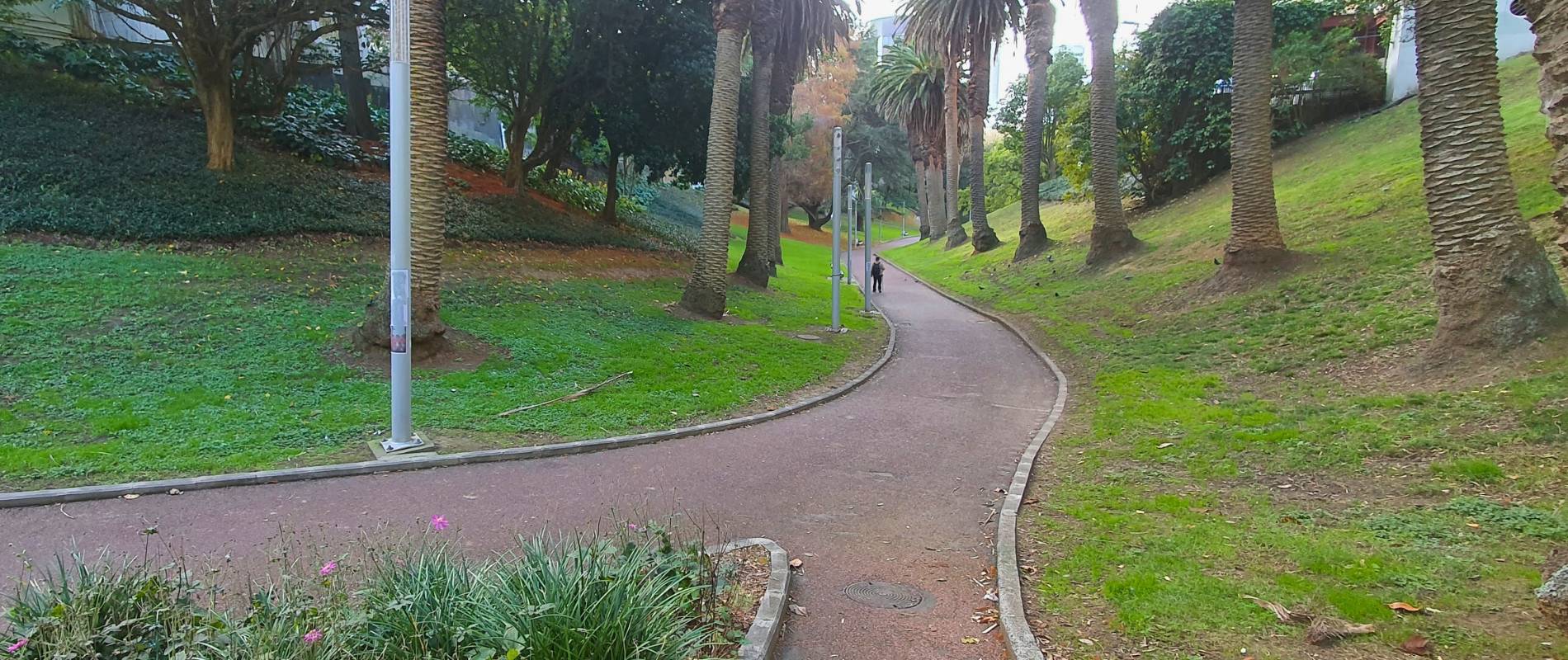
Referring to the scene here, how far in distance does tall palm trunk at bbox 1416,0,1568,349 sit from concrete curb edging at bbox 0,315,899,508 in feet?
23.7

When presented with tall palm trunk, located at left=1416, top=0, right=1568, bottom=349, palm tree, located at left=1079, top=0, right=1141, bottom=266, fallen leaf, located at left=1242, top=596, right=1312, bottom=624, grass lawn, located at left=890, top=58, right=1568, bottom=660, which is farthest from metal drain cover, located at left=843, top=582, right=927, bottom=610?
palm tree, located at left=1079, top=0, right=1141, bottom=266

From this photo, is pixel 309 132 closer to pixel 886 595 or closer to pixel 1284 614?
pixel 886 595

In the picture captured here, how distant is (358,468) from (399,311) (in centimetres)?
148

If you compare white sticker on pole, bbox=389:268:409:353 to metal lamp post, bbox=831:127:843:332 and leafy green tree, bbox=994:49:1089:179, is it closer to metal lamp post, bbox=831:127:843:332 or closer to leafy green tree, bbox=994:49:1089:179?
metal lamp post, bbox=831:127:843:332

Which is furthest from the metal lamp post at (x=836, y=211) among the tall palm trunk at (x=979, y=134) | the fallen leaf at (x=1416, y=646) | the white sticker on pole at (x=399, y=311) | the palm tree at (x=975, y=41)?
the palm tree at (x=975, y=41)

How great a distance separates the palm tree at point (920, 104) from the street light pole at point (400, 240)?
40725mm

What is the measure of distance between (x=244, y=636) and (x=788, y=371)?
9264mm

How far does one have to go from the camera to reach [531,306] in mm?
13555

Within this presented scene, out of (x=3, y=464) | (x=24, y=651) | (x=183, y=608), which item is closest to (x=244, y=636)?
(x=183, y=608)

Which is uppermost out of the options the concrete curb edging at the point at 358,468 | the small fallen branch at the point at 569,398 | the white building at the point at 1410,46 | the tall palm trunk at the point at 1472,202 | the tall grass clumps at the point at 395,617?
the white building at the point at 1410,46

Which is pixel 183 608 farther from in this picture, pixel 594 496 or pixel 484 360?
pixel 484 360

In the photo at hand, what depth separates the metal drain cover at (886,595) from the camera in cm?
445

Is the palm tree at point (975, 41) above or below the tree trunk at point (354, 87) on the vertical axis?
above

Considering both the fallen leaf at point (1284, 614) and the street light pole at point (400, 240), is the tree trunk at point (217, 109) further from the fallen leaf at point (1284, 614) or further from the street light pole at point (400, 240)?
the fallen leaf at point (1284, 614)
